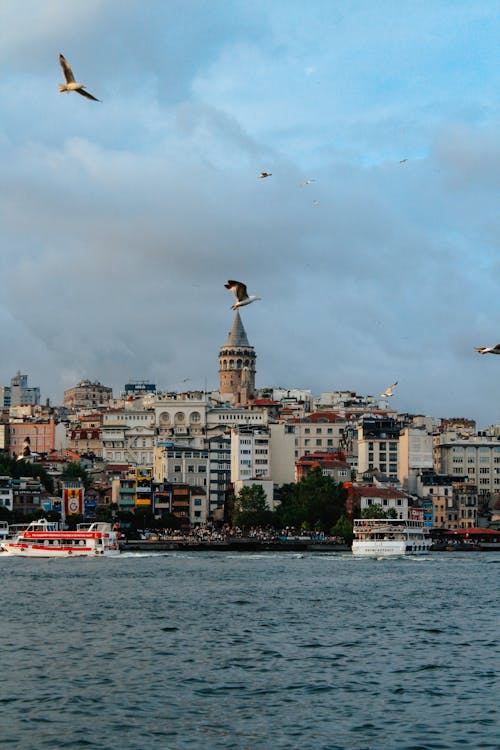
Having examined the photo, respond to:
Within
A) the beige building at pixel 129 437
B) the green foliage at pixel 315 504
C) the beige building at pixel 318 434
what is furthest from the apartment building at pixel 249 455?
the beige building at pixel 129 437

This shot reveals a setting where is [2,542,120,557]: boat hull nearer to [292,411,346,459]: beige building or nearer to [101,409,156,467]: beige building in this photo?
[292,411,346,459]: beige building

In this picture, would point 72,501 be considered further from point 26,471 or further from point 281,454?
point 281,454

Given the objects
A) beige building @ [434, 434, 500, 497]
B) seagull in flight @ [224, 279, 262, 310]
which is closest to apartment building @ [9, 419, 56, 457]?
beige building @ [434, 434, 500, 497]

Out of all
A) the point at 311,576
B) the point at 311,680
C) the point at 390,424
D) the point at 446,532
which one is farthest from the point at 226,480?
the point at 311,680

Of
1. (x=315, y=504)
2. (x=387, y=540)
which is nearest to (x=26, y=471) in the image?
(x=315, y=504)

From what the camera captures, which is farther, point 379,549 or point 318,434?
point 318,434

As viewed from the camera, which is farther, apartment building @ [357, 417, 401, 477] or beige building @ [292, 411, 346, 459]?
beige building @ [292, 411, 346, 459]

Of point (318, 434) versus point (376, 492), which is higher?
point (318, 434)
